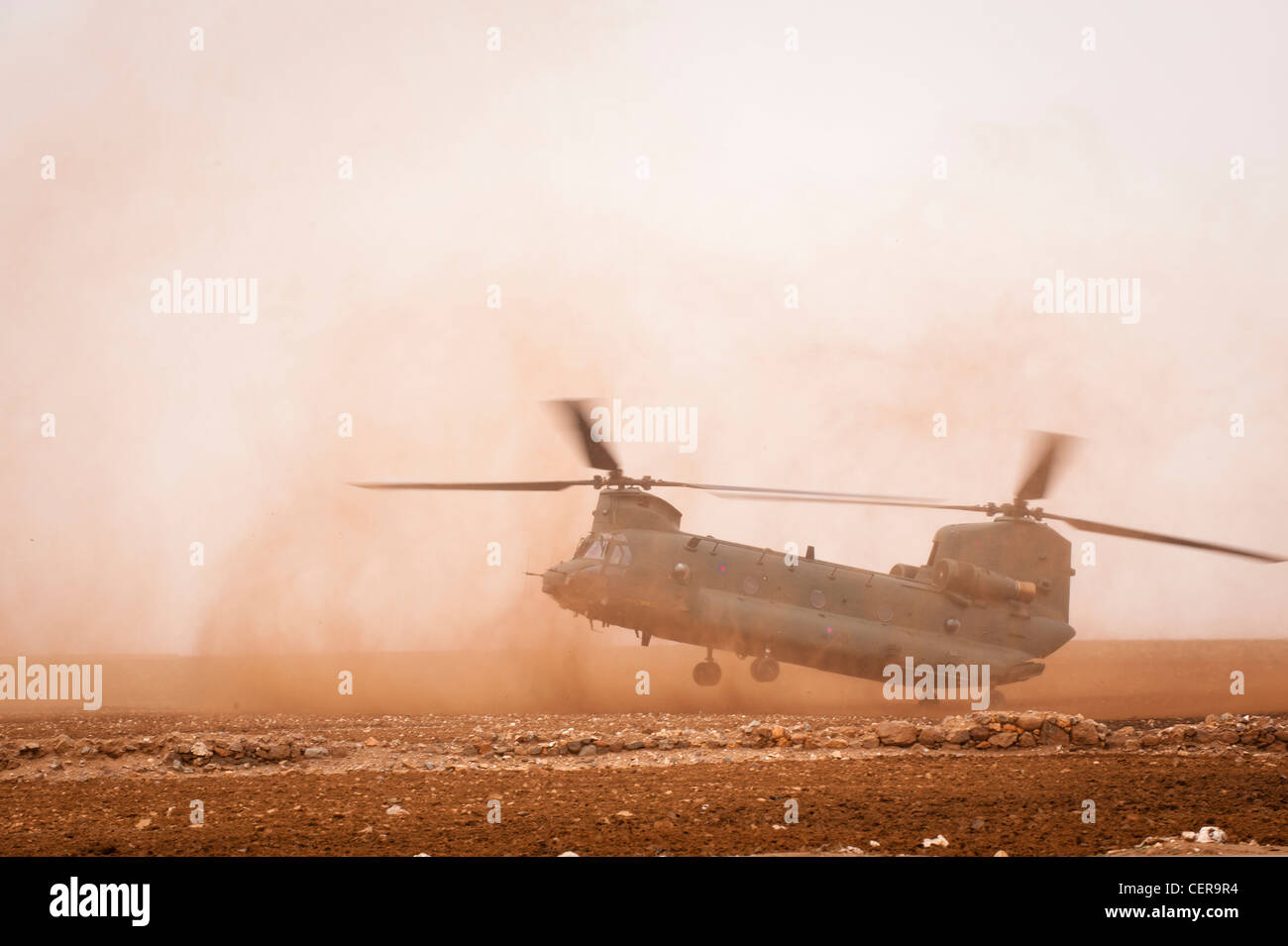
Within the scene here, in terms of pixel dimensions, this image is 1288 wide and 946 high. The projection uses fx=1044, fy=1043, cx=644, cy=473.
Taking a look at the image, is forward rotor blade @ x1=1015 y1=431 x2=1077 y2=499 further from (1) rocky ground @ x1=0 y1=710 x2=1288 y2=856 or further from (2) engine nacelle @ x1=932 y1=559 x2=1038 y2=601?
(1) rocky ground @ x1=0 y1=710 x2=1288 y2=856

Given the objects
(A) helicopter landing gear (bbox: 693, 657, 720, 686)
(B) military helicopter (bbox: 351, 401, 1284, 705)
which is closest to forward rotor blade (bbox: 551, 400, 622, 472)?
(B) military helicopter (bbox: 351, 401, 1284, 705)

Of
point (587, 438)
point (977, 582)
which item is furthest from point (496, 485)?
point (977, 582)

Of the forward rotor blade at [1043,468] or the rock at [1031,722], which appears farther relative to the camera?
the forward rotor blade at [1043,468]

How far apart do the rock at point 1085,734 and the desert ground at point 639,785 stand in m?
0.02

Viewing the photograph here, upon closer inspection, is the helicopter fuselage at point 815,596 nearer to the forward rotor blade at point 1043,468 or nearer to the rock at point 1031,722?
the forward rotor blade at point 1043,468

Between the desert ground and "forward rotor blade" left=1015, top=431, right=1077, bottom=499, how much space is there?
16.6 feet

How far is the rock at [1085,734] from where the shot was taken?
51.7 ft

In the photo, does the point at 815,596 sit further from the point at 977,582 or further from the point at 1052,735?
the point at 1052,735

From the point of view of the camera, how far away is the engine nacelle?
22.6 meters

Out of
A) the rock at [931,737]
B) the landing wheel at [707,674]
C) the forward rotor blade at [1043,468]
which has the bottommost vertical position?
the rock at [931,737]

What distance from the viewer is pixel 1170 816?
1094 cm

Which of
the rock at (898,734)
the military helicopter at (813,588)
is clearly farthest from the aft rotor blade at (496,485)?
the rock at (898,734)
